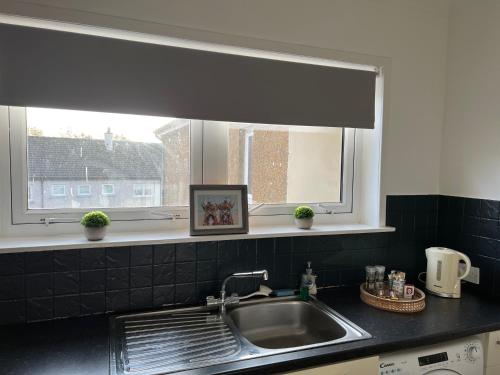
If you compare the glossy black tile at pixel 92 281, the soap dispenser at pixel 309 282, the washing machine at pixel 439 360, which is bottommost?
A: the washing machine at pixel 439 360

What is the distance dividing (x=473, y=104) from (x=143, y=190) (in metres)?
1.73

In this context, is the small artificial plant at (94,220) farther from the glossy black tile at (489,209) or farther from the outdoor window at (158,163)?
the glossy black tile at (489,209)

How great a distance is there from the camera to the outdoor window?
1507 millimetres

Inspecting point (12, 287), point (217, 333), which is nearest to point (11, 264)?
point (12, 287)

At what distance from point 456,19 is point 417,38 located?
0.25 meters

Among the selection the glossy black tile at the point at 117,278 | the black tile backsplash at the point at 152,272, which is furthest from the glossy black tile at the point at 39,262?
the glossy black tile at the point at 117,278

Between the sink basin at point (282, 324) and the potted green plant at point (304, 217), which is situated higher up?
the potted green plant at point (304, 217)

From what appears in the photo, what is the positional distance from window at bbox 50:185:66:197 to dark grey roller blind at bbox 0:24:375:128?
0.36m

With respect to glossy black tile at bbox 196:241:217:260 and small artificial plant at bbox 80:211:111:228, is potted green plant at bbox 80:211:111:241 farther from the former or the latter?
glossy black tile at bbox 196:241:217:260

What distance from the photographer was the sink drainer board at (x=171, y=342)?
3.77 feet

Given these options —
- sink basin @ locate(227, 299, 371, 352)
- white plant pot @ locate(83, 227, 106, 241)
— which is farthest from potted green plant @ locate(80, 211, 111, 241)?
sink basin @ locate(227, 299, 371, 352)

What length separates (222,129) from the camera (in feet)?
5.70

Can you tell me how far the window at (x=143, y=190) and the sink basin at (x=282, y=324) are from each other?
0.66m

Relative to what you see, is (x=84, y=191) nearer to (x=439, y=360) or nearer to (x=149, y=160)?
(x=149, y=160)
